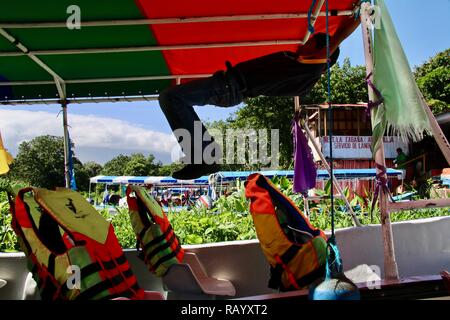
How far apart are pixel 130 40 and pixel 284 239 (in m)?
2.33

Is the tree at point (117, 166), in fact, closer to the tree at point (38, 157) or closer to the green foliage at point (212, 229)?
the tree at point (38, 157)

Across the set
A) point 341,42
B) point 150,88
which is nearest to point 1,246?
point 150,88

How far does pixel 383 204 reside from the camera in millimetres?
2561

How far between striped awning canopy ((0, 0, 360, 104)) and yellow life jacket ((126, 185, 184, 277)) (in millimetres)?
1405

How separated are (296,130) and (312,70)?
160 cm

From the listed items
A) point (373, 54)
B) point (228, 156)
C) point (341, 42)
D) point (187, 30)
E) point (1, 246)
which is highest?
point (187, 30)

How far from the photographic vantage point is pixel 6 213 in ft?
16.6

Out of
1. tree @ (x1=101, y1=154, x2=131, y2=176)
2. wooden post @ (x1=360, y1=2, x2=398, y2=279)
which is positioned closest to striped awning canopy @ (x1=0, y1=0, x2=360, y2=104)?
wooden post @ (x1=360, y1=2, x2=398, y2=279)

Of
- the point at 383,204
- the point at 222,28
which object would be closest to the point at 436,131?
the point at 383,204

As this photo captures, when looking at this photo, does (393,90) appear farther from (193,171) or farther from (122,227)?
(122,227)

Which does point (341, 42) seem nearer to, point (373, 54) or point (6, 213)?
point (373, 54)

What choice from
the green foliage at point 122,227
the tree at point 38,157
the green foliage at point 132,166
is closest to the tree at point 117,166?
the green foliage at point 132,166

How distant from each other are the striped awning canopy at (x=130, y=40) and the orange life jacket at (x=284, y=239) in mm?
1362

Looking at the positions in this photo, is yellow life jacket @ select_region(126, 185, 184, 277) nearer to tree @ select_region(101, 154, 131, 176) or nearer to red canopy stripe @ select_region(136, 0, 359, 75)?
red canopy stripe @ select_region(136, 0, 359, 75)
